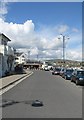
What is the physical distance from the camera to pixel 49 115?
10.4 meters

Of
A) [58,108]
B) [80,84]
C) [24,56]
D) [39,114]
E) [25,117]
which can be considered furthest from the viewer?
[24,56]

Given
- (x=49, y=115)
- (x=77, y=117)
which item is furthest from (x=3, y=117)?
(x=77, y=117)

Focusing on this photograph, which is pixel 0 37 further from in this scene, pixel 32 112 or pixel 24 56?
pixel 24 56

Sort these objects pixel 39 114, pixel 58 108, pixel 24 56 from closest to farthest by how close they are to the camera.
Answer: pixel 39 114 → pixel 58 108 → pixel 24 56

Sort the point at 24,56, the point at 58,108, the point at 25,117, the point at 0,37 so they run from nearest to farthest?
the point at 25,117
the point at 58,108
the point at 0,37
the point at 24,56

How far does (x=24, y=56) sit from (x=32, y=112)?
16574cm

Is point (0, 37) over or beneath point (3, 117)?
over

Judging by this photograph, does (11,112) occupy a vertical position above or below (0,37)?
below

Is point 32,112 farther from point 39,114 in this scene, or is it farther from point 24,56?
point 24,56

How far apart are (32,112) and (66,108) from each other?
1.69 m

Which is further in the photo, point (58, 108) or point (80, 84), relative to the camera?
point (80, 84)

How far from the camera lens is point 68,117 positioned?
10.1 m

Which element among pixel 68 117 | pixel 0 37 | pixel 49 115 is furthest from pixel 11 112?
pixel 0 37

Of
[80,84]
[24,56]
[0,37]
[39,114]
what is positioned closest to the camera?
[39,114]
